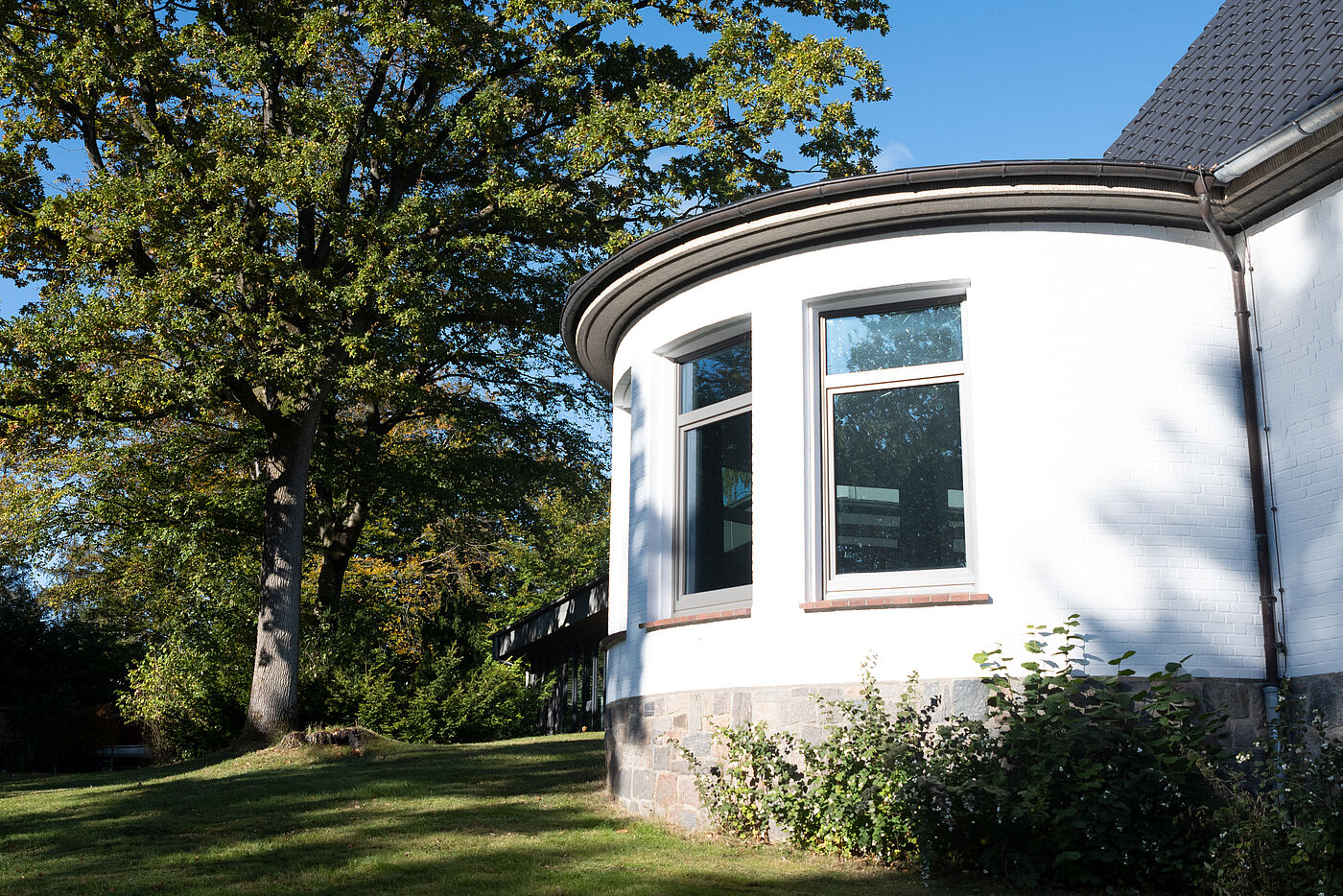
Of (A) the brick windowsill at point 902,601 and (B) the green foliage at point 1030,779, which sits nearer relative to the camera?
(B) the green foliage at point 1030,779

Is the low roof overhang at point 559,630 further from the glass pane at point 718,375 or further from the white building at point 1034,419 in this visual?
the white building at point 1034,419

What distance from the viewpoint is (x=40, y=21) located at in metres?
14.6

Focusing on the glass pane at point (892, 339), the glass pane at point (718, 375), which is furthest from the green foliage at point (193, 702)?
the glass pane at point (892, 339)

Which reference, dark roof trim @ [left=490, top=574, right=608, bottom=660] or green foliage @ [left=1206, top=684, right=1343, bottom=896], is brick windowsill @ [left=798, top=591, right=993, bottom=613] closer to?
green foliage @ [left=1206, top=684, right=1343, bottom=896]

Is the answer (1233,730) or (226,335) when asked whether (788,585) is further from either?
(226,335)

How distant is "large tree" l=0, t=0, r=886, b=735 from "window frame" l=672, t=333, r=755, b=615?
21.4 feet

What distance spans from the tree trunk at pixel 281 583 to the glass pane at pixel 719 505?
859cm

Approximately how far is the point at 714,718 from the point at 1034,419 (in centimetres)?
272

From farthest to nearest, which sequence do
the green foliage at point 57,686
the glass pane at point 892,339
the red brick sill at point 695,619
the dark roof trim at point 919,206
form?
the green foliage at point 57,686
the red brick sill at point 695,619
the glass pane at point 892,339
the dark roof trim at point 919,206

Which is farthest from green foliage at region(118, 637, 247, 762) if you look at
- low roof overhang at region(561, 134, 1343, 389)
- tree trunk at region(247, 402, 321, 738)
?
low roof overhang at region(561, 134, 1343, 389)

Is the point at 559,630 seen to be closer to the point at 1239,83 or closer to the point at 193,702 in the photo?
the point at 193,702

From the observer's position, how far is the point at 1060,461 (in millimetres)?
6355

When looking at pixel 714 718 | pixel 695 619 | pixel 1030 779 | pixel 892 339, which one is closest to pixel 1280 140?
pixel 892 339

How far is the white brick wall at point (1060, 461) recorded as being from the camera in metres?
6.21
